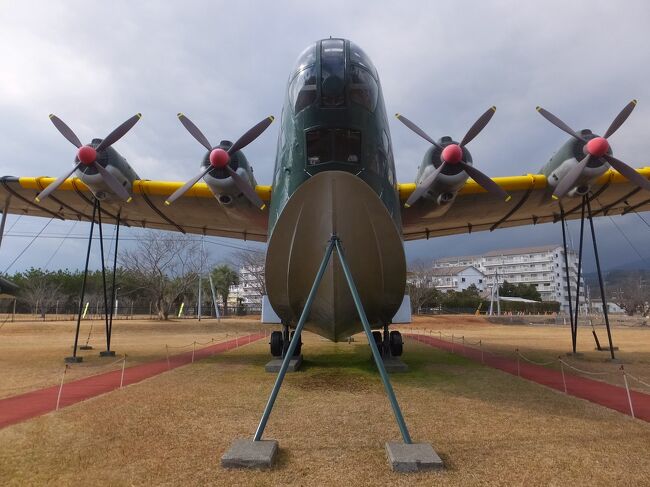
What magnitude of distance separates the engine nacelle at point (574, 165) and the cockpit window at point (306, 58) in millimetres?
8265

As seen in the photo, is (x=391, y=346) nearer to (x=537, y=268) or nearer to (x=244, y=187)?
(x=244, y=187)

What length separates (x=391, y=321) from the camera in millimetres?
10891

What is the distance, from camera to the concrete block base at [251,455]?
14.1 ft

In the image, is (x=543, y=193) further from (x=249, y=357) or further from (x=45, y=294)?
(x=45, y=294)

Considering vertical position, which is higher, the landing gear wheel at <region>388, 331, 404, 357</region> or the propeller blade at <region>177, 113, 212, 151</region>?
the propeller blade at <region>177, 113, 212, 151</region>

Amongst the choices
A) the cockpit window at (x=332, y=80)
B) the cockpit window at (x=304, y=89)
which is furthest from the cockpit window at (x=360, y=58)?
the cockpit window at (x=304, y=89)

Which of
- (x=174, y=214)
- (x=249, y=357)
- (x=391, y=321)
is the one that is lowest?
(x=249, y=357)

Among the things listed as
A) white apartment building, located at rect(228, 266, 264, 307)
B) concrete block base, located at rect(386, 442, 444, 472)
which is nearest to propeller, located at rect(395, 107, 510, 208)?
concrete block base, located at rect(386, 442, 444, 472)

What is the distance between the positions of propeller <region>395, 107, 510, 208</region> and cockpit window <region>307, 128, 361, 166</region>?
255 cm

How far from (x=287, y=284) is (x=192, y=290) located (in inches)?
2052

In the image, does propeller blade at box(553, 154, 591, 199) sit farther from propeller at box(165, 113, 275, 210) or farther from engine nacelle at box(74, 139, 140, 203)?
engine nacelle at box(74, 139, 140, 203)

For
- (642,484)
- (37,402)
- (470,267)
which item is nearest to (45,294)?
(37,402)

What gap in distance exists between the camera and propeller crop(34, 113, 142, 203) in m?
11.6

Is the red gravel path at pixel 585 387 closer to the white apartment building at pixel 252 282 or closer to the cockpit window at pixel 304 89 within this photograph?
the cockpit window at pixel 304 89
